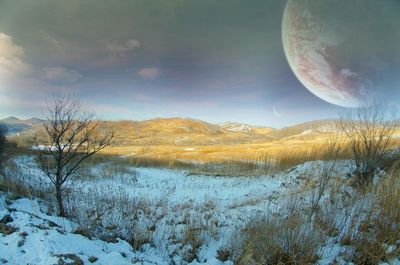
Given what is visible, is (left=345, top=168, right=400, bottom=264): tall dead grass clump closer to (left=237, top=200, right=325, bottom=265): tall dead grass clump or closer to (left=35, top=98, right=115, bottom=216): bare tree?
(left=237, top=200, right=325, bottom=265): tall dead grass clump

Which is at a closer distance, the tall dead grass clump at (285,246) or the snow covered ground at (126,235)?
the snow covered ground at (126,235)

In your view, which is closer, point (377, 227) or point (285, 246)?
point (285, 246)

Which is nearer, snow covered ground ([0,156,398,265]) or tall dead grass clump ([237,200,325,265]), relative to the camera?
snow covered ground ([0,156,398,265])

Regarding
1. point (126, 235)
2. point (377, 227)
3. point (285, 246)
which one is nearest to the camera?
point (285, 246)

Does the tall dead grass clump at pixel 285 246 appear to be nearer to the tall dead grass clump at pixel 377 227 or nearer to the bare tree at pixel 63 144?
the tall dead grass clump at pixel 377 227

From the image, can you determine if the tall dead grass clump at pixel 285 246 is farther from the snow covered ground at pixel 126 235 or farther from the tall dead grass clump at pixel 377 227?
the tall dead grass clump at pixel 377 227

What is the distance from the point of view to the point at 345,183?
7941 mm

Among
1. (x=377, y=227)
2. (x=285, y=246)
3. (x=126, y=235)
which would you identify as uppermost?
(x=377, y=227)

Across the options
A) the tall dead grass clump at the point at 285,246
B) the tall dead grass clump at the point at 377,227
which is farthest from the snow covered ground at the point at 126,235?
the tall dead grass clump at the point at 377,227

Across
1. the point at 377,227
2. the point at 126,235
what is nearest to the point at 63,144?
the point at 126,235

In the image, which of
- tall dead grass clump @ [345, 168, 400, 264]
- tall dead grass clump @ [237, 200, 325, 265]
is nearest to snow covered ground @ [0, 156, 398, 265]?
tall dead grass clump @ [237, 200, 325, 265]

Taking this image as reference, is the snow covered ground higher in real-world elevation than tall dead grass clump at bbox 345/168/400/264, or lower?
lower

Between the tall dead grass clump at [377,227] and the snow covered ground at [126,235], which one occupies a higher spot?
the tall dead grass clump at [377,227]

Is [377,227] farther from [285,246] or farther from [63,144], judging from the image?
[63,144]
